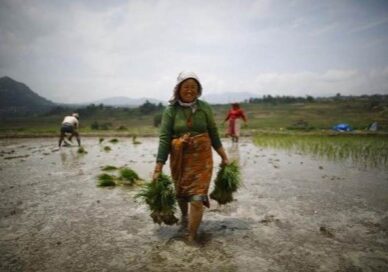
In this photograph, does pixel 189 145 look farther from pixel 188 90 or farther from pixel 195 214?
pixel 195 214

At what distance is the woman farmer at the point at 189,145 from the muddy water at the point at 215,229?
550mm

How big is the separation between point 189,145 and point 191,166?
25cm

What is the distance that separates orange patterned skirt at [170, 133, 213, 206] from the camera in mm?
3463

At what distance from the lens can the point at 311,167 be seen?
26.6 ft

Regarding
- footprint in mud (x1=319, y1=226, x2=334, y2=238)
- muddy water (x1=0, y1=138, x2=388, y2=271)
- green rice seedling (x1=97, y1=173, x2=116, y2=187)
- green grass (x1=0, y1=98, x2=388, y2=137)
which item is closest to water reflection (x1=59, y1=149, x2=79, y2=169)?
muddy water (x1=0, y1=138, x2=388, y2=271)

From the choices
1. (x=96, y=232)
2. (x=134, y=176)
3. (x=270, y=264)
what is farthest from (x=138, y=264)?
(x=134, y=176)

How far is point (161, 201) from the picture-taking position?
3541mm

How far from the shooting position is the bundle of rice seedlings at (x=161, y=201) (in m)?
3.53

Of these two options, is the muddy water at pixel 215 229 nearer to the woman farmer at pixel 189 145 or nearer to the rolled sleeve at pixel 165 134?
the woman farmer at pixel 189 145

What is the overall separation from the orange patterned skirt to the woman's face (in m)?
0.45

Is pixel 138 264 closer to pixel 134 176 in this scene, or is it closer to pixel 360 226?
pixel 360 226

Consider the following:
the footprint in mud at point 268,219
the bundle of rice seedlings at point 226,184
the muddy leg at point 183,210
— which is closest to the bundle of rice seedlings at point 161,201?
the muddy leg at point 183,210

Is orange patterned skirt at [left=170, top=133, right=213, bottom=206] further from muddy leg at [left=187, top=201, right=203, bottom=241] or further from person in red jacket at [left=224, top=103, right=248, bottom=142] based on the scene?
person in red jacket at [left=224, top=103, right=248, bottom=142]

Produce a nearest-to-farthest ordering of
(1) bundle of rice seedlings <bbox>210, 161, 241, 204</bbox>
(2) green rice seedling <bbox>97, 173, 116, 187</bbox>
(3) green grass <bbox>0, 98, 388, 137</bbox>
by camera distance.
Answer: (1) bundle of rice seedlings <bbox>210, 161, 241, 204</bbox> → (2) green rice seedling <bbox>97, 173, 116, 187</bbox> → (3) green grass <bbox>0, 98, 388, 137</bbox>
